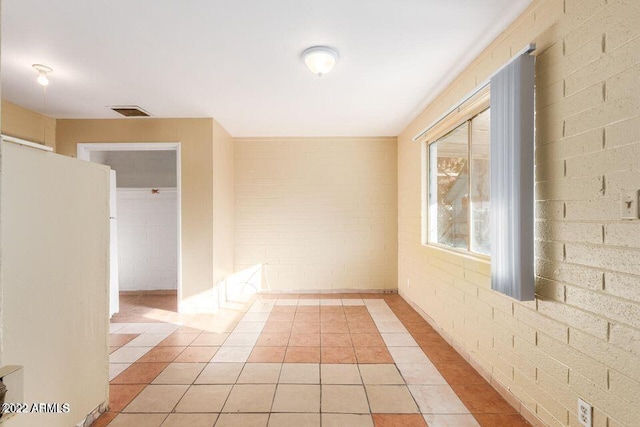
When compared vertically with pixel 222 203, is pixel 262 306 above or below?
below

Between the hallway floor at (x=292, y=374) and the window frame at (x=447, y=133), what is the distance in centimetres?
96

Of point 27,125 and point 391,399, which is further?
point 27,125

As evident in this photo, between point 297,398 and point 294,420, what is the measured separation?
23 centimetres

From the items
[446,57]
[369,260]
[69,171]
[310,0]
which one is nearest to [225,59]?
Answer: [310,0]

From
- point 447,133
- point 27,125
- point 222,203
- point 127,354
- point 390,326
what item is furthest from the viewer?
point 222,203

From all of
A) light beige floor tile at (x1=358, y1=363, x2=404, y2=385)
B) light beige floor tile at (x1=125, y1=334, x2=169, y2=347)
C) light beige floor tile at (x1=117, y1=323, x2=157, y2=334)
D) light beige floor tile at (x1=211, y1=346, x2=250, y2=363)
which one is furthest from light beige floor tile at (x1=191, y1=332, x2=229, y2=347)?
light beige floor tile at (x1=358, y1=363, x2=404, y2=385)

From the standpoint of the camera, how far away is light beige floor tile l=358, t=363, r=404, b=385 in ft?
8.36

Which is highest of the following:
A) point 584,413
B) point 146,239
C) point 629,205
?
point 629,205

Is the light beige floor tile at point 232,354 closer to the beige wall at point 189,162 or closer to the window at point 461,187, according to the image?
the beige wall at point 189,162

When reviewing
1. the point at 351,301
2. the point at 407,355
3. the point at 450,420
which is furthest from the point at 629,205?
the point at 351,301

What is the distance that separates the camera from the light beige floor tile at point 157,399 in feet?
7.34

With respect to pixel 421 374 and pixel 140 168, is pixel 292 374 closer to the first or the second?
pixel 421 374

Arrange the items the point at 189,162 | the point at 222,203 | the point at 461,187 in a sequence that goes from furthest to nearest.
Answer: the point at 222,203 < the point at 189,162 < the point at 461,187

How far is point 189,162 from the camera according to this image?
4348mm
